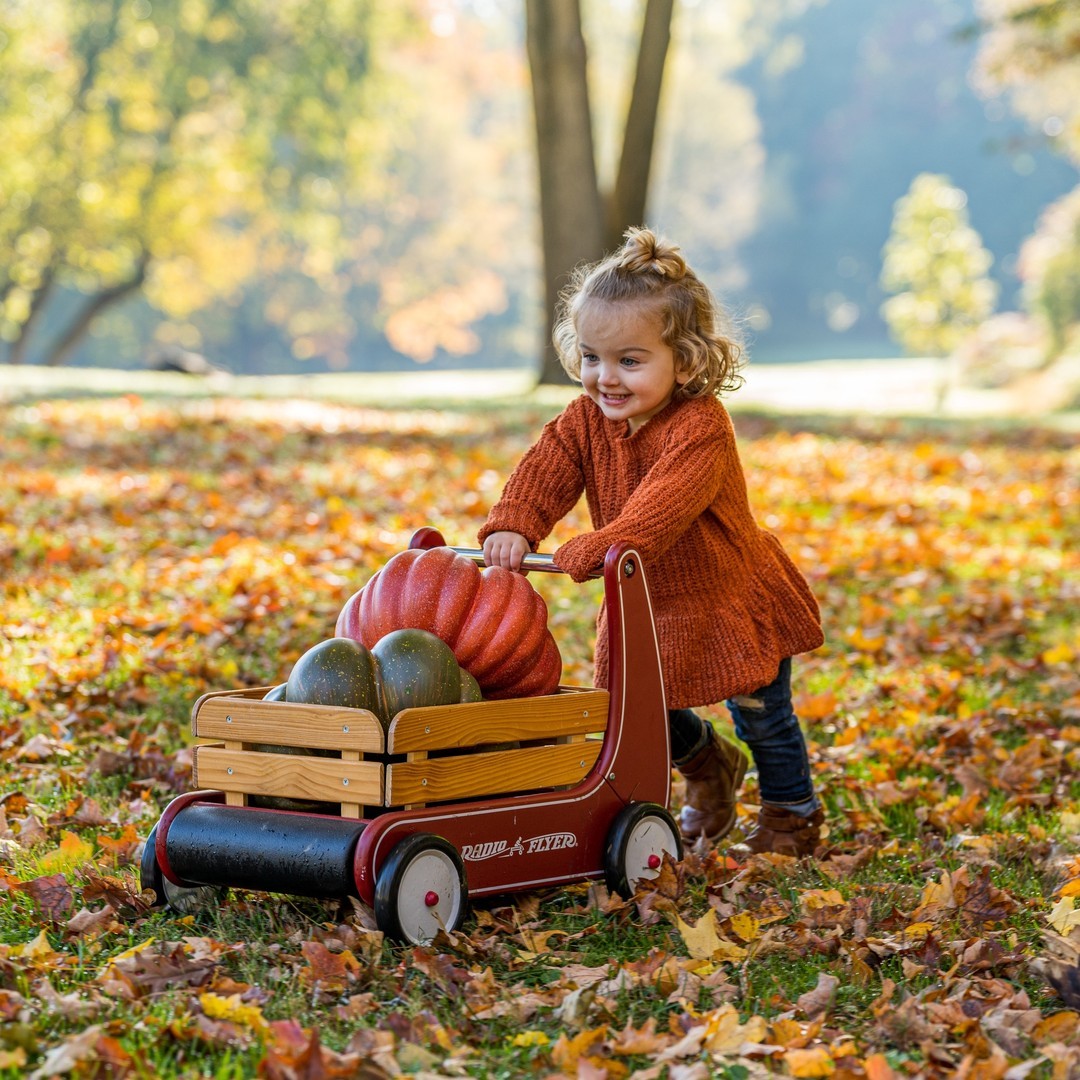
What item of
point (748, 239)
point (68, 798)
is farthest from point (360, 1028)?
point (748, 239)

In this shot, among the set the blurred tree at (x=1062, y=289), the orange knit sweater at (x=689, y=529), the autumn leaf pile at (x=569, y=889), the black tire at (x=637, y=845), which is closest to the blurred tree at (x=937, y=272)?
the blurred tree at (x=1062, y=289)

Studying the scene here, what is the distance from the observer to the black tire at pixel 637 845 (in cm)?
357

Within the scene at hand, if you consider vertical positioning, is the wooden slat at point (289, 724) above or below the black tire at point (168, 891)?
above

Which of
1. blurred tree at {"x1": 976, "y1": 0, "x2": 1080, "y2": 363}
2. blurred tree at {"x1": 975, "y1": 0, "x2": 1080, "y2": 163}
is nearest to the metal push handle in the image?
blurred tree at {"x1": 976, "y1": 0, "x2": 1080, "y2": 363}

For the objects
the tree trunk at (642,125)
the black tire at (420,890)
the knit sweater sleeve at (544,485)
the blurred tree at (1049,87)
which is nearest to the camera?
the black tire at (420,890)

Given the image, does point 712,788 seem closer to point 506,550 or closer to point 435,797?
point 506,550

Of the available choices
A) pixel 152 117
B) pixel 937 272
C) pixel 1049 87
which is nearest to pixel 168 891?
pixel 1049 87

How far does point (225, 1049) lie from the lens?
2635 mm

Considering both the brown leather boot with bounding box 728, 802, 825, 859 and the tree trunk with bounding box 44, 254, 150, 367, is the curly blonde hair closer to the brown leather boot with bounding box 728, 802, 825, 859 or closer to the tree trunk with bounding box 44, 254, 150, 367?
the brown leather boot with bounding box 728, 802, 825, 859

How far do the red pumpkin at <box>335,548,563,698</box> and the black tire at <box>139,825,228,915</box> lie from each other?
0.70 m

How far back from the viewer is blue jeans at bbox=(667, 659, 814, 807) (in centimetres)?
412

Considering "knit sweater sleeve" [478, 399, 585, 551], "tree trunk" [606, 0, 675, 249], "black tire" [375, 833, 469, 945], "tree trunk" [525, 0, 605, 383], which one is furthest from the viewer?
"tree trunk" [606, 0, 675, 249]

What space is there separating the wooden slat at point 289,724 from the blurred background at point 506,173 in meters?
13.9

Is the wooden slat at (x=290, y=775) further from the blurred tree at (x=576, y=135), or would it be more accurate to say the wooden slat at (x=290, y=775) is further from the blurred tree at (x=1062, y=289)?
the blurred tree at (x=1062, y=289)
